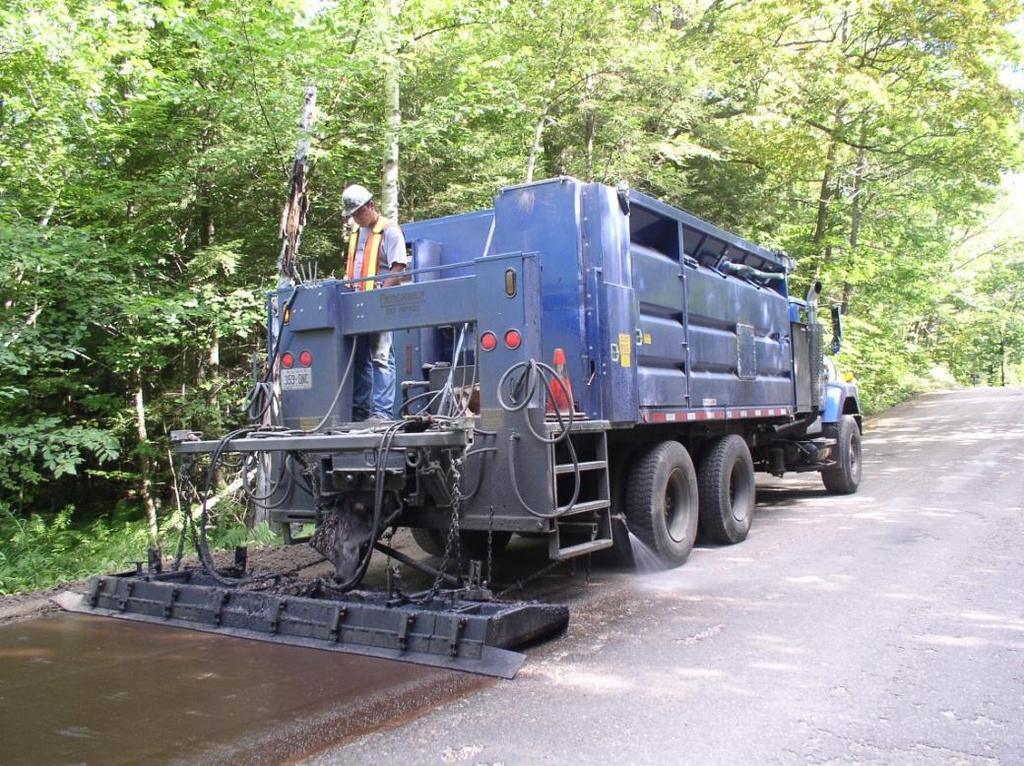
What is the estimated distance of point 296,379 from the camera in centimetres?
564

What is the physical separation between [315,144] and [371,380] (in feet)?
17.8

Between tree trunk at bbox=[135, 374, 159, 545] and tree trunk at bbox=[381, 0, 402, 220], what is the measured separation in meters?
4.31

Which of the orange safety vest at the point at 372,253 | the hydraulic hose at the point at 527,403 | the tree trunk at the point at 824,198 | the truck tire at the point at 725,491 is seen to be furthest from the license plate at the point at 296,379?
the tree trunk at the point at 824,198

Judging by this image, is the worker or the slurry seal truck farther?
the worker

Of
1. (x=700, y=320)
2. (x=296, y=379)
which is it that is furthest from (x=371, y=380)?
(x=700, y=320)

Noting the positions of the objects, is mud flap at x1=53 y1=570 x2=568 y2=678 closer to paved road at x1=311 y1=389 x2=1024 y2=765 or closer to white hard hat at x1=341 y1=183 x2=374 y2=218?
paved road at x1=311 y1=389 x2=1024 y2=765

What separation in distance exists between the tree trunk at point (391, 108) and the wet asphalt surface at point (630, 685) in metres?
6.06

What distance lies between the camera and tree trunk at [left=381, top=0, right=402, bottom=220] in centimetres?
986

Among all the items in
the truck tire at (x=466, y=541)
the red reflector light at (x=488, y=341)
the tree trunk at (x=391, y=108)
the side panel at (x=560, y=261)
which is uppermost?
the tree trunk at (x=391, y=108)

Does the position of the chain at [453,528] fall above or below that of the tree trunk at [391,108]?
below

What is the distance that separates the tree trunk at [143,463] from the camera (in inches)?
432

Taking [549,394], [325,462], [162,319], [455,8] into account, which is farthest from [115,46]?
[549,394]

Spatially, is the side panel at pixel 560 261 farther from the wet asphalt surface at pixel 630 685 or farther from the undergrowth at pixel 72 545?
the undergrowth at pixel 72 545

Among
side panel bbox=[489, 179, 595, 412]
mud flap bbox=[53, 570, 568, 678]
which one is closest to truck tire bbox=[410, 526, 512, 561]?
side panel bbox=[489, 179, 595, 412]
